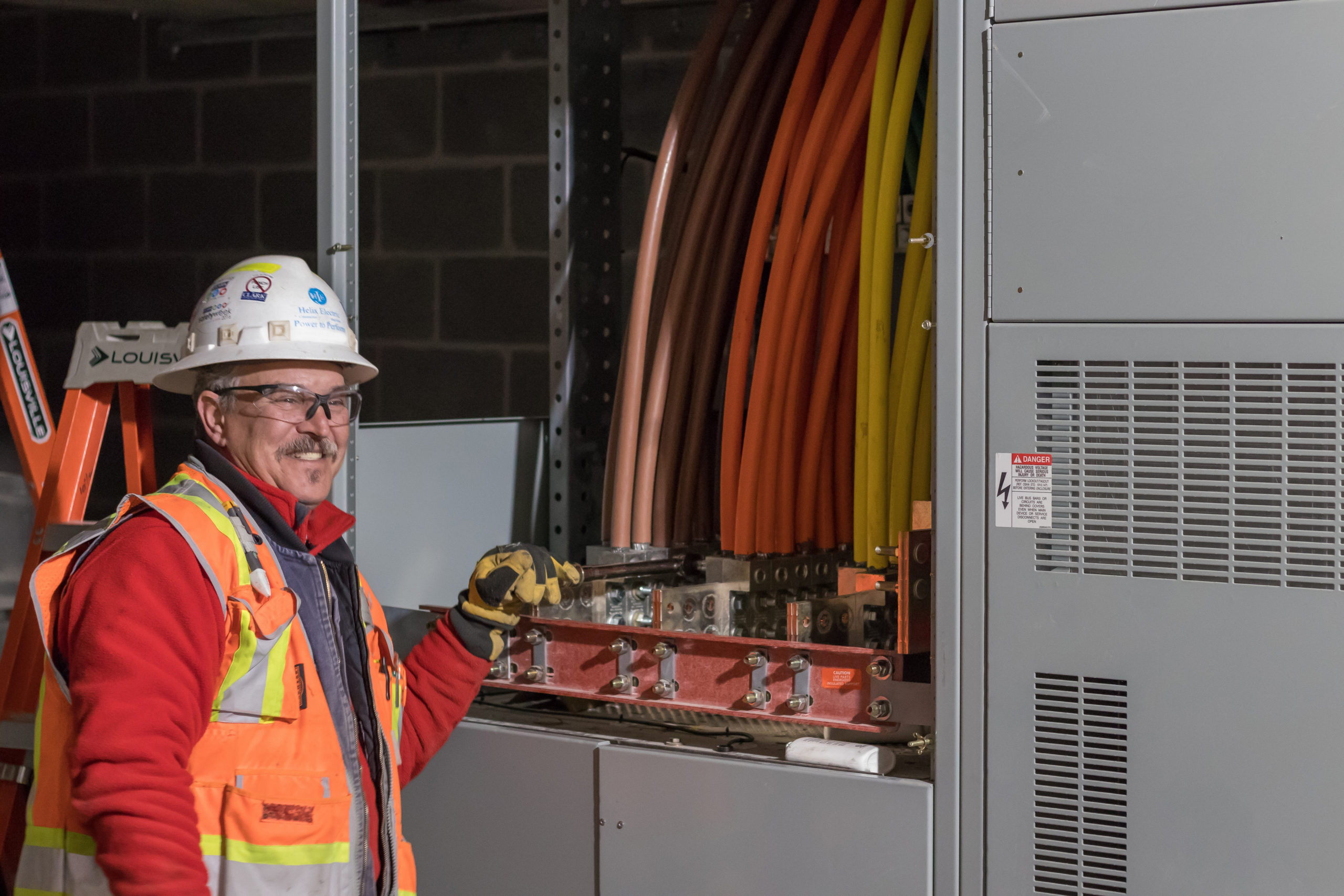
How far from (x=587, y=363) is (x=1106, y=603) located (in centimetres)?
112

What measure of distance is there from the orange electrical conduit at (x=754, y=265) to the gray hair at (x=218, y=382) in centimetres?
74

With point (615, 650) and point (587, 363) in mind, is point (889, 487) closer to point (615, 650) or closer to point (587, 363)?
point (615, 650)

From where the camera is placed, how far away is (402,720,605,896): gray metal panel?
1.84m

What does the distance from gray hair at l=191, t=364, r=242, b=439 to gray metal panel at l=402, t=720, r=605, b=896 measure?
652 millimetres

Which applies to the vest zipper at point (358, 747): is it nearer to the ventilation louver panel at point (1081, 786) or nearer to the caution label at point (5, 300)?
the ventilation louver panel at point (1081, 786)

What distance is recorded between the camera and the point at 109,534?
1.43 m

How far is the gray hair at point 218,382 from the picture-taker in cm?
160

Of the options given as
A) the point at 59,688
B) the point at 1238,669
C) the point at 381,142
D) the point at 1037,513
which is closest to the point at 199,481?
the point at 59,688

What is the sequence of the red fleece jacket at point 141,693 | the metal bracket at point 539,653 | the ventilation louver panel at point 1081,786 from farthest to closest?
the metal bracket at point 539,653
the ventilation louver panel at point 1081,786
the red fleece jacket at point 141,693

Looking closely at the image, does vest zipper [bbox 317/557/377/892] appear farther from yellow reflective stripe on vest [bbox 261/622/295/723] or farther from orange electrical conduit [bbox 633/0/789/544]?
orange electrical conduit [bbox 633/0/789/544]

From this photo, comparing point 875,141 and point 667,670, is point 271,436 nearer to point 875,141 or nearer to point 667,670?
point 667,670

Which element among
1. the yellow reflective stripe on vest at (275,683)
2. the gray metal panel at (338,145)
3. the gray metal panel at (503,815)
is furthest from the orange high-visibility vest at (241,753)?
the gray metal panel at (338,145)

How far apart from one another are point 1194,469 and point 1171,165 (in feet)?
1.20

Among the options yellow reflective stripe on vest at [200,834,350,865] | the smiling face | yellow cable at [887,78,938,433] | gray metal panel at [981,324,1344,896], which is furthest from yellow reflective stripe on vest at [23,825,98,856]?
yellow cable at [887,78,938,433]
